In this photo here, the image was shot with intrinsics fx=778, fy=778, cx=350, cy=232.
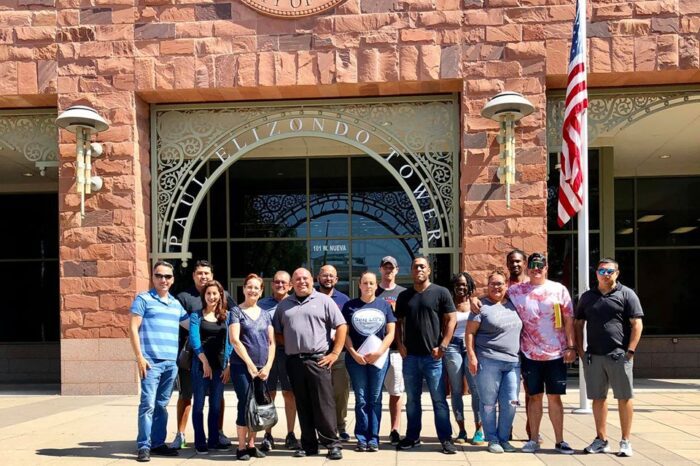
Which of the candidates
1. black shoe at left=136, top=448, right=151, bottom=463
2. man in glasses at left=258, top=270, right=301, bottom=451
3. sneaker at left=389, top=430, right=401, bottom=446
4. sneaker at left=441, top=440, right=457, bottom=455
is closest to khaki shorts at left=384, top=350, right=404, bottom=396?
sneaker at left=389, top=430, right=401, bottom=446

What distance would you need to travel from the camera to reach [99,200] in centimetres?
1065

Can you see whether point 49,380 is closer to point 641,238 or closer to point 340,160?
point 340,160

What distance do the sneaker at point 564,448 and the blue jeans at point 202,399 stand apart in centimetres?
289

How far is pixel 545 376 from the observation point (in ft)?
21.5

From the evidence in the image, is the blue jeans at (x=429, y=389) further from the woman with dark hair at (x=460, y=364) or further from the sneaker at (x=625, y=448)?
the sneaker at (x=625, y=448)

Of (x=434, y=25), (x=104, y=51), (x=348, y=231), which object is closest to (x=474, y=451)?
(x=434, y=25)

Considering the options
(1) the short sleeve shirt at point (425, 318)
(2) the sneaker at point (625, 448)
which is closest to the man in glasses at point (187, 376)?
(1) the short sleeve shirt at point (425, 318)

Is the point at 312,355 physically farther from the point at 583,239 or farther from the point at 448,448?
the point at 583,239

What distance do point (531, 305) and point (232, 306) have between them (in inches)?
101

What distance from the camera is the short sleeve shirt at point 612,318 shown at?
252 inches

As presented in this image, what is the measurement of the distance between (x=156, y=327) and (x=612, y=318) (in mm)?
3789

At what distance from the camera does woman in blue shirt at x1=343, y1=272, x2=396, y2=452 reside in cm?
662

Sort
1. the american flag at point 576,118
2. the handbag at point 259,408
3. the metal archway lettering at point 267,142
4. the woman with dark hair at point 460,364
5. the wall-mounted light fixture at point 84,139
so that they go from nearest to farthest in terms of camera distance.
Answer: the handbag at point 259,408
the woman with dark hair at point 460,364
the american flag at point 576,118
the wall-mounted light fixture at point 84,139
the metal archway lettering at point 267,142

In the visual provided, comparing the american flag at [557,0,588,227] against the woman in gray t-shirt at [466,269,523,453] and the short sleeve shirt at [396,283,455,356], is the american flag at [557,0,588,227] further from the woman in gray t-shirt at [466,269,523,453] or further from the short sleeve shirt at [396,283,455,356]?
the short sleeve shirt at [396,283,455,356]
